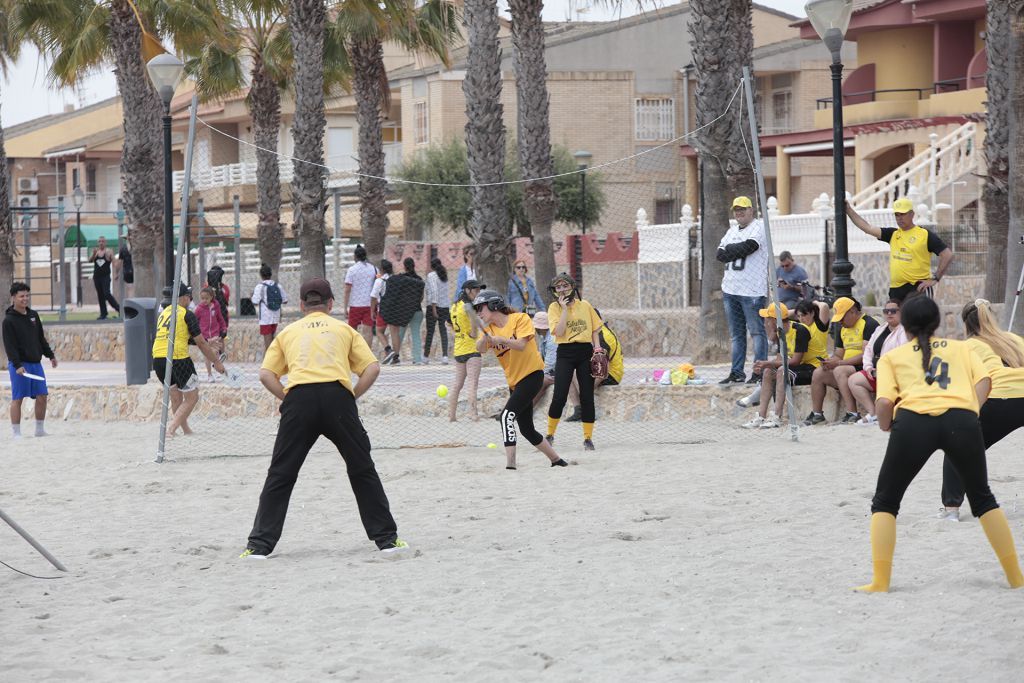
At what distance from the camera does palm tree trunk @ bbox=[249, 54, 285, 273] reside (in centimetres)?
2911

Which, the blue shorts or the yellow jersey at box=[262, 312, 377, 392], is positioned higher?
the yellow jersey at box=[262, 312, 377, 392]

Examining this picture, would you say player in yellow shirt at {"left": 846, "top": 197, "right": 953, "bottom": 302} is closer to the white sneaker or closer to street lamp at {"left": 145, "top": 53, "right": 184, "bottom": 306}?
the white sneaker

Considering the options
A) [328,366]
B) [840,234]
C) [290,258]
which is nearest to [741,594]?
[328,366]

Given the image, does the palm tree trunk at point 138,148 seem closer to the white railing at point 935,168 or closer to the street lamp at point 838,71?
the white railing at point 935,168

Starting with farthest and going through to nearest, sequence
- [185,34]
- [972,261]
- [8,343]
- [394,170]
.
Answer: [394,170]
[185,34]
[972,261]
[8,343]

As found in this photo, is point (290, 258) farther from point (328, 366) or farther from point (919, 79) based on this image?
point (328, 366)

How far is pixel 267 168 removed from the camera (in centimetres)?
2953

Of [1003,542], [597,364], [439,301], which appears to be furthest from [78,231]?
[1003,542]

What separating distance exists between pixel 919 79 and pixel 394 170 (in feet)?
47.3

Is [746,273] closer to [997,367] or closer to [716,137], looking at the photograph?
[716,137]

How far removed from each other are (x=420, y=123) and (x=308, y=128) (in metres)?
19.0

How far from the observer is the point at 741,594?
6.78 meters

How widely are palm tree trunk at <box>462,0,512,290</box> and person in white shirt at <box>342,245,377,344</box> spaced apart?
5.23 ft

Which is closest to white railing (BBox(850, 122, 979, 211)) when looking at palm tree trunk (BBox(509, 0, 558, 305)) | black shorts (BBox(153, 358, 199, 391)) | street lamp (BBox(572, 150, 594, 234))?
street lamp (BBox(572, 150, 594, 234))
